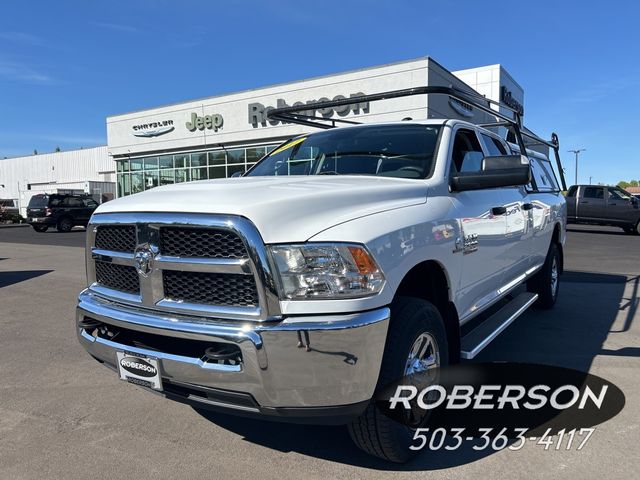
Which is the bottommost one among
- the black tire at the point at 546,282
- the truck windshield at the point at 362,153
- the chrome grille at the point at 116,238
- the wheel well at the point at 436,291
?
the black tire at the point at 546,282

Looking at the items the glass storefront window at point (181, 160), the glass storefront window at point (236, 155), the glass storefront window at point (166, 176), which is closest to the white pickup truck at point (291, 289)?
the glass storefront window at point (236, 155)

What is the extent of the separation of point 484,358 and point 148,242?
3.08m

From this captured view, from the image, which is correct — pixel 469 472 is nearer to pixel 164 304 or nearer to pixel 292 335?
pixel 292 335

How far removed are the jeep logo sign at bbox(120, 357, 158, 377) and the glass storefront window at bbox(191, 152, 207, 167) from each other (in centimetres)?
2583

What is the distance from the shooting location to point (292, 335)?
84.3 inches

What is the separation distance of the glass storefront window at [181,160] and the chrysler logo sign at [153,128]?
1.53 metres

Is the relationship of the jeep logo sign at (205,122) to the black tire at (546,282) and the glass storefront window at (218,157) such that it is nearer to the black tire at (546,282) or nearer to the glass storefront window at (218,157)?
the glass storefront window at (218,157)

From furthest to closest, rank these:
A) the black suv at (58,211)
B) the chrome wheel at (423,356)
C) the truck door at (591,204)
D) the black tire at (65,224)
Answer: the black tire at (65,224) < the black suv at (58,211) < the truck door at (591,204) < the chrome wheel at (423,356)

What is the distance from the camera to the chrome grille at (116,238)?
2.70 meters

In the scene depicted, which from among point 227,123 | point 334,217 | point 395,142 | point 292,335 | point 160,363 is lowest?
point 160,363

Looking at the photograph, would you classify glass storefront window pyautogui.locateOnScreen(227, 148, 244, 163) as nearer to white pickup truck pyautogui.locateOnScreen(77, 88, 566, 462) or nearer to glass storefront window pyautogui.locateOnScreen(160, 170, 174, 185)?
glass storefront window pyautogui.locateOnScreen(160, 170, 174, 185)

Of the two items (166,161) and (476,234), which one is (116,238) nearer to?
(476,234)

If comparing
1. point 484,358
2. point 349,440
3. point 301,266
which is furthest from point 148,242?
point 484,358

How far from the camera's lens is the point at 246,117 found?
2523 cm
